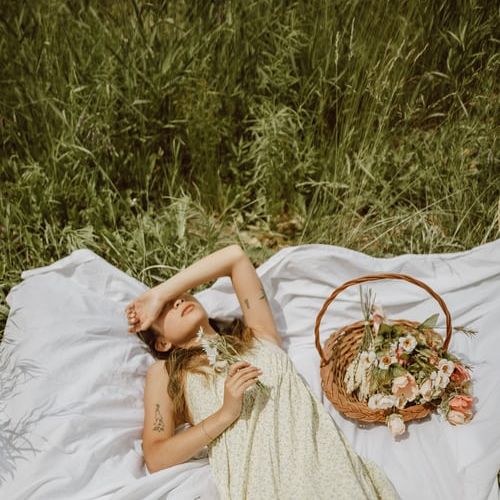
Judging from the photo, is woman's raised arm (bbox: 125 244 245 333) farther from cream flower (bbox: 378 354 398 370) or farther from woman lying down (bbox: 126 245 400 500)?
cream flower (bbox: 378 354 398 370)

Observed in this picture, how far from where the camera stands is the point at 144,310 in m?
2.67

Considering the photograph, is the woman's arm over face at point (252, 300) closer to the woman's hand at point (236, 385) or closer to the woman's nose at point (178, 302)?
the woman's nose at point (178, 302)

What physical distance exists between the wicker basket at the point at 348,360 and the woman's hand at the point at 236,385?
1.55 ft

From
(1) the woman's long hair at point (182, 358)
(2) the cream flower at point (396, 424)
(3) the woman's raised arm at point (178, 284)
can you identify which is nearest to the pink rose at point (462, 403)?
(2) the cream flower at point (396, 424)

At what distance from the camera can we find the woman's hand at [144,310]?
2.63 meters

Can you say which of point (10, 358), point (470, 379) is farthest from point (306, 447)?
point (10, 358)

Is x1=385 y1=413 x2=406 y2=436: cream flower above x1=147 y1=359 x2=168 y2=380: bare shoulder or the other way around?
the other way around

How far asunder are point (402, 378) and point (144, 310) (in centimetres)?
115

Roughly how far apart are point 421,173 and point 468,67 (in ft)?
2.19

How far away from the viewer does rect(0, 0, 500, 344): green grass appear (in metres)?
3.17

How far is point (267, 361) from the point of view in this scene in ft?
8.25

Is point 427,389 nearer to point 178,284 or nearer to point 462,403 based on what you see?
point 462,403

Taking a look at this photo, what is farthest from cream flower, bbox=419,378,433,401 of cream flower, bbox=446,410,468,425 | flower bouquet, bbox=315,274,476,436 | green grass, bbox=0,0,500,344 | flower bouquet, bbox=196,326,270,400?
green grass, bbox=0,0,500,344

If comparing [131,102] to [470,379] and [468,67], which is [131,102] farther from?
[470,379]
